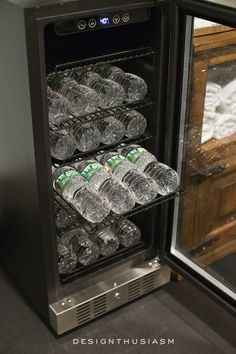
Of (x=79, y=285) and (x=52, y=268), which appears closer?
(x=52, y=268)

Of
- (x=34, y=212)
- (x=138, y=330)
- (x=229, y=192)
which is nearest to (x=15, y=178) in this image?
(x=34, y=212)

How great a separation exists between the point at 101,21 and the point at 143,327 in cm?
114

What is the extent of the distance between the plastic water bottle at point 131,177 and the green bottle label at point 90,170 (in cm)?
6

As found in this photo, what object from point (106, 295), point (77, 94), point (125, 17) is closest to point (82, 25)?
point (125, 17)

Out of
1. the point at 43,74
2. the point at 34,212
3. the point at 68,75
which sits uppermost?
the point at 43,74

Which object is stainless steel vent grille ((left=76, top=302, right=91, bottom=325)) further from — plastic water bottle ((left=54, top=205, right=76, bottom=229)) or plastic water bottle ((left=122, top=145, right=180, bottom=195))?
plastic water bottle ((left=122, top=145, right=180, bottom=195))

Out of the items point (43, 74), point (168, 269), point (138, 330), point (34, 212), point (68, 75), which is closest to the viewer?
point (43, 74)

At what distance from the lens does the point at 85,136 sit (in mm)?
1720

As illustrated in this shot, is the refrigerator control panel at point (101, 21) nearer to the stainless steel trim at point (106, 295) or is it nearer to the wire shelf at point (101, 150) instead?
the wire shelf at point (101, 150)

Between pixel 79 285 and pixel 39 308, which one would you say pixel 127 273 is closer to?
pixel 79 285

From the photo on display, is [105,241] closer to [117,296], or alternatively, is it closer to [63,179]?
[117,296]

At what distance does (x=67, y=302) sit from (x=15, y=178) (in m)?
0.50

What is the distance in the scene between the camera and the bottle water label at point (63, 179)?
1.71 m

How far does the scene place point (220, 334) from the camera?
1908mm
